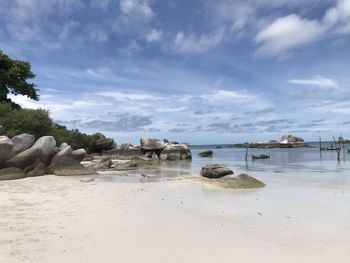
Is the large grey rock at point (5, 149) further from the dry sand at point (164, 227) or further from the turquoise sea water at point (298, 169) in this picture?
the turquoise sea water at point (298, 169)

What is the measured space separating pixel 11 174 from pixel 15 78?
67.1 feet

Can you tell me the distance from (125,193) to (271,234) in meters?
6.30

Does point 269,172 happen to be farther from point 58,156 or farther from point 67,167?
point 58,156

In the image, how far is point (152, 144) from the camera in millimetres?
51688

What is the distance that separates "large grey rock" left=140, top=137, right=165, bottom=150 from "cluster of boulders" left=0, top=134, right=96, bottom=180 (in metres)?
31.9

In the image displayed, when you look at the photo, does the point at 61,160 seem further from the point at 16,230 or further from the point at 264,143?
the point at 264,143

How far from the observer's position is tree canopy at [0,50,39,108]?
32.8m

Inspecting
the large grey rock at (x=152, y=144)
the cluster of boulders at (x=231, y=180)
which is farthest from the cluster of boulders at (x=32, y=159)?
the large grey rock at (x=152, y=144)

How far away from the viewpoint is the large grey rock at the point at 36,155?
1654cm

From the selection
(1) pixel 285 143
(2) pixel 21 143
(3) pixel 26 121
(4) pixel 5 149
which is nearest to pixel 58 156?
(2) pixel 21 143

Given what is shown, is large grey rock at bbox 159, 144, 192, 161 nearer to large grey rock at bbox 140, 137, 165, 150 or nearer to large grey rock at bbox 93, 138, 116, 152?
large grey rock at bbox 140, 137, 165, 150

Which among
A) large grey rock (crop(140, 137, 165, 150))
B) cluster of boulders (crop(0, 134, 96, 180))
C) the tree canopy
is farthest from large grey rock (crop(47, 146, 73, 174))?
large grey rock (crop(140, 137, 165, 150))

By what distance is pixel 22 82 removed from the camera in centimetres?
3412

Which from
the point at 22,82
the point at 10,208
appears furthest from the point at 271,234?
the point at 22,82
